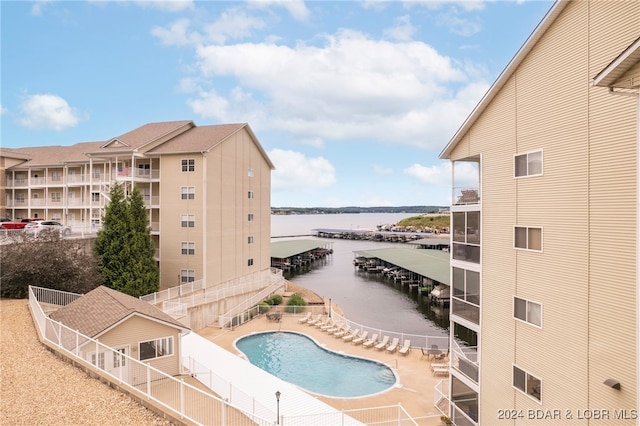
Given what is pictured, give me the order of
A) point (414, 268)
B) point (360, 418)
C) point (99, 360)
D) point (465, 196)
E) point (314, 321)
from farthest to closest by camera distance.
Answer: point (414, 268) → point (314, 321) → point (360, 418) → point (465, 196) → point (99, 360)

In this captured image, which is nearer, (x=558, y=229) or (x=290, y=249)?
(x=558, y=229)

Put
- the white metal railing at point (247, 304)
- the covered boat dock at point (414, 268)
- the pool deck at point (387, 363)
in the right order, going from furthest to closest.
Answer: the covered boat dock at point (414, 268) → the white metal railing at point (247, 304) → the pool deck at point (387, 363)

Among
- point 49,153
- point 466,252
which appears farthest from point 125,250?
point 49,153

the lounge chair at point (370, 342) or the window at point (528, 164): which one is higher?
the window at point (528, 164)

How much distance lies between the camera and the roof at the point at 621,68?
7084 millimetres

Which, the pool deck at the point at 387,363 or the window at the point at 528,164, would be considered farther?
the pool deck at the point at 387,363

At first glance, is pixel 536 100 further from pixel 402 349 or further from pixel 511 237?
pixel 402 349

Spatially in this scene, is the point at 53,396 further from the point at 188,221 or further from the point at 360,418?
the point at 188,221

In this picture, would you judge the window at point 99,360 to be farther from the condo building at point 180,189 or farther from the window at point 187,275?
the window at point 187,275

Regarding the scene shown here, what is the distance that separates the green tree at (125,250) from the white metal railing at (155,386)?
1311 cm

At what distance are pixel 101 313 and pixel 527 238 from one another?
16.6 meters

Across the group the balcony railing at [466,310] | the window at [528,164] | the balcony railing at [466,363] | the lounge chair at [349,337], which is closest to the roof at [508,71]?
the window at [528,164]

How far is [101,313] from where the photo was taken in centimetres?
1631

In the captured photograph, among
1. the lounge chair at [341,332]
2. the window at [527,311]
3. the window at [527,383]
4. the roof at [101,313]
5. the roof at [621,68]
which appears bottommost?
the lounge chair at [341,332]
